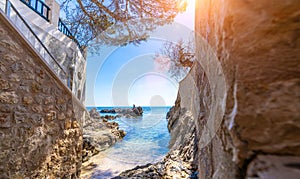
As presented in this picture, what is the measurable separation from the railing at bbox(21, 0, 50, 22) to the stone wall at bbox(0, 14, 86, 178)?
241 centimetres

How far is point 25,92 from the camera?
1796 mm

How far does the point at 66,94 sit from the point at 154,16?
2284 mm

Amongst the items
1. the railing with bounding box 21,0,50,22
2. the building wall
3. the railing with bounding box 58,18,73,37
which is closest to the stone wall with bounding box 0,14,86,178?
the building wall

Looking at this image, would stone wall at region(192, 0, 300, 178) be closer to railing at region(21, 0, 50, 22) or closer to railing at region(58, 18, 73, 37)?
railing at region(21, 0, 50, 22)

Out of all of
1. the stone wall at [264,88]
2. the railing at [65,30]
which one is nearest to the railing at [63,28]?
the railing at [65,30]

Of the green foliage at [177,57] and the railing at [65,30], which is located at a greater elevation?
the railing at [65,30]

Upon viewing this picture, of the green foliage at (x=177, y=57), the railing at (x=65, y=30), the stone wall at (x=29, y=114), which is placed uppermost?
the railing at (x=65, y=30)

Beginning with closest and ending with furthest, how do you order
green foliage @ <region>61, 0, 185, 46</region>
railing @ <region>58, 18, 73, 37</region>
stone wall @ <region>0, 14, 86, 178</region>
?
1. stone wall @ <region>0, 14, 86, 178</region>
2. green foliage @ <region>61, 0, 185, 46</region>
3. railing @ <region>58, 18, 73, 37</region>

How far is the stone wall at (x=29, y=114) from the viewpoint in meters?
1.56

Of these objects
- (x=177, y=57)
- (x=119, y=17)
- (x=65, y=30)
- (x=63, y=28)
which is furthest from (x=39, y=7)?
(x=177, y=57)

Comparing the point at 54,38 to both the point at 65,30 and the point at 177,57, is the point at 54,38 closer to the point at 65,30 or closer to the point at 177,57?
the point at 65,30

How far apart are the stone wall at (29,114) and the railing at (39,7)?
2405 millimetres

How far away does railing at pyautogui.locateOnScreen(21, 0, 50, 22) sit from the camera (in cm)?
350

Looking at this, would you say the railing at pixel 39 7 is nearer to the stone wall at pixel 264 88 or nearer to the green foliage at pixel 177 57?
the green foliage at pixel 177 57
